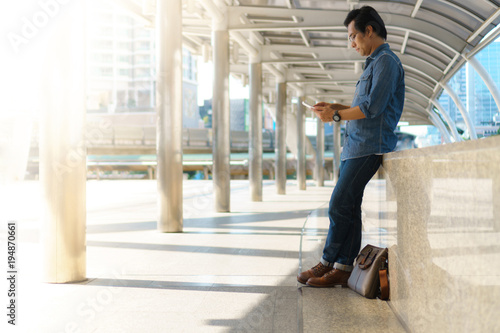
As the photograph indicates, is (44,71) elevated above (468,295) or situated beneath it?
elevated above

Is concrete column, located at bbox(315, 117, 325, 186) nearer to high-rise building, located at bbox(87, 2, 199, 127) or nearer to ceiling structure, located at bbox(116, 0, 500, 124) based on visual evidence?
ceiling structure, located at bbox(116, 0, 500, 124)

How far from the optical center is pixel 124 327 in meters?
3.43

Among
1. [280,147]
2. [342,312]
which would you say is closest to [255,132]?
[280,147]

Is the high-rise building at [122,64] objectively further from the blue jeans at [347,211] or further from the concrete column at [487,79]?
the blue jeans at [347,211]

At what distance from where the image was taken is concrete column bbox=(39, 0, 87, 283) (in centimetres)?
489

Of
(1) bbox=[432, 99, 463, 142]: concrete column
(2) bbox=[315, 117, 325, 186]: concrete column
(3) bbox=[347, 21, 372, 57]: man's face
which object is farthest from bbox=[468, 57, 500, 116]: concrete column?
(2) bbox=[315, 117, 325, 186]: concrete column

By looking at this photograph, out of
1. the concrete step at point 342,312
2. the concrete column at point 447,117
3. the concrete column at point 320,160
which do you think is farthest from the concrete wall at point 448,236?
the concrete column at point 320,160

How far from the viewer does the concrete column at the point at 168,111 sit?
9.11 metres

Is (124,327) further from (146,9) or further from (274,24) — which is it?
(274,24)

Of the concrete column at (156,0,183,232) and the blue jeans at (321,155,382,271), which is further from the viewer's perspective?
the concrete column at (156,0,183,232)

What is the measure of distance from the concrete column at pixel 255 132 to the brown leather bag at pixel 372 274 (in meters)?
13.5

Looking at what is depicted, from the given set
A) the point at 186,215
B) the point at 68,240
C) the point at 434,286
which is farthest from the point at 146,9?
the point at 434,286

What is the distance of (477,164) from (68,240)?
398cm

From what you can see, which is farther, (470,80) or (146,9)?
(470,80)
